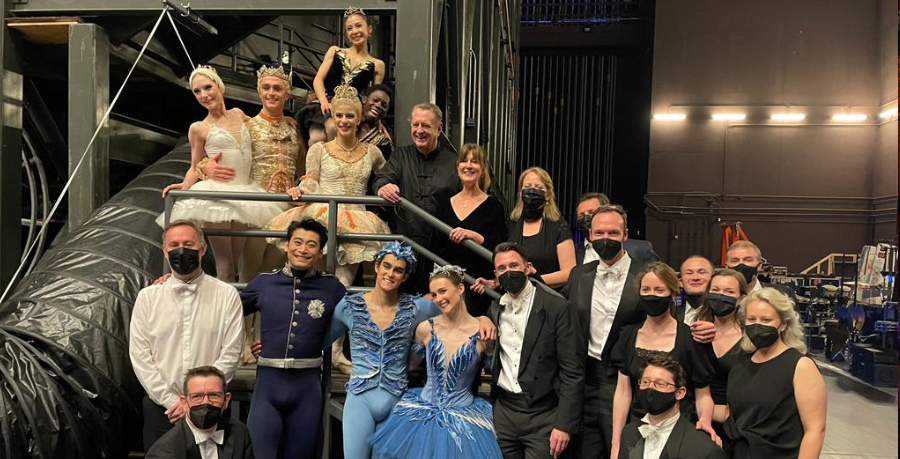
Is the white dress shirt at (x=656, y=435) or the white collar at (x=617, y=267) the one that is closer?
the white dress shirt at (x=656, y=435)

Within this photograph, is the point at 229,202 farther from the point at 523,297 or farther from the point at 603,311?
the point at 603,311

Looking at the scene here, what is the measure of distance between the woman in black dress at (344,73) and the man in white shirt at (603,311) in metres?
2.04

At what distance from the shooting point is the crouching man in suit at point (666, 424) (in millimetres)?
2643

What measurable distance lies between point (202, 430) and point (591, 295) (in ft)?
6.07

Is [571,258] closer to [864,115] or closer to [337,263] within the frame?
[337,263]

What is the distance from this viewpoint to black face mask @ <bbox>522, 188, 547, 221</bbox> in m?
3.48

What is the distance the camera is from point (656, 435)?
8.96 ft

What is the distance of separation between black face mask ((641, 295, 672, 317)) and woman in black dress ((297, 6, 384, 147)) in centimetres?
240

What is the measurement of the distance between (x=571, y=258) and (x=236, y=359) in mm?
1760

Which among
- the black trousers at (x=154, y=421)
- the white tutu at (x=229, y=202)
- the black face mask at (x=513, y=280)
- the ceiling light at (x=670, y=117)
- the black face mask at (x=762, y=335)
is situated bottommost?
the black trousers at (x=154, y=421)

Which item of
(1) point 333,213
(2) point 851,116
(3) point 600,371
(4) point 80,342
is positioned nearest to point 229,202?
(1) point 333,213

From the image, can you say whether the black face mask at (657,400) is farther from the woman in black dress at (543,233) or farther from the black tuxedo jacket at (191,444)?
the black tuxedo jacket at (191,444)

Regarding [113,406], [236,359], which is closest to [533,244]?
[236,359]

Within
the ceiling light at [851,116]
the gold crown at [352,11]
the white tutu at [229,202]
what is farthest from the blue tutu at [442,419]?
the ceiling light at [851,116]
